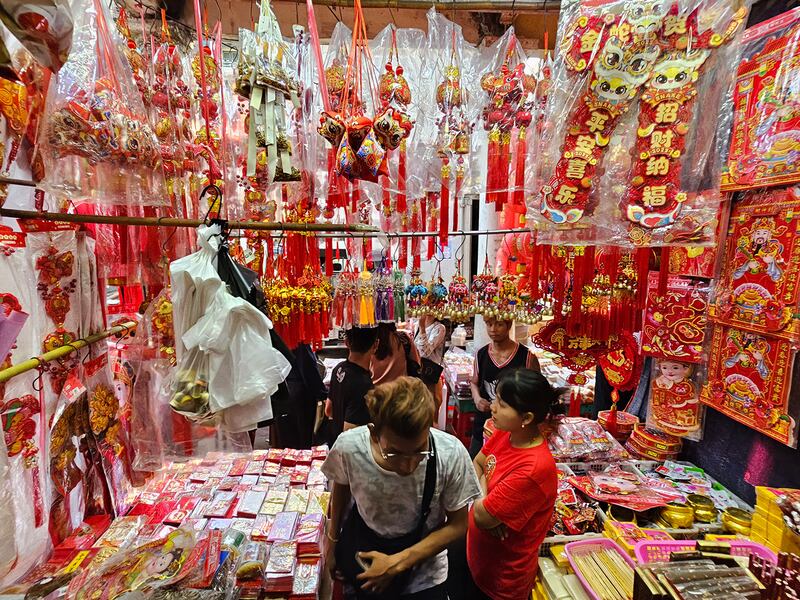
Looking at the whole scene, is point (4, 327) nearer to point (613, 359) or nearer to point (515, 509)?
point (515, 509)

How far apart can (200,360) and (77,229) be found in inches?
35.5

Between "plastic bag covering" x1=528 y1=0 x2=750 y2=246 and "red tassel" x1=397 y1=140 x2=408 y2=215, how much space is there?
2.30ft

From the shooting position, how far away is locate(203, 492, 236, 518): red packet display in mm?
1756

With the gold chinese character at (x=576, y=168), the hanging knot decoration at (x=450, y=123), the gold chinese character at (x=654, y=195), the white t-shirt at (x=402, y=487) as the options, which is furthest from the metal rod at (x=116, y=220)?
the gold chinese character at (x=654, y=195)

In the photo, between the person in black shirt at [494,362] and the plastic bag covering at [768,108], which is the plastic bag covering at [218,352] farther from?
the plastic bag covering at [768,108]

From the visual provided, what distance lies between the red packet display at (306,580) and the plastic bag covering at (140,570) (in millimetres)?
390

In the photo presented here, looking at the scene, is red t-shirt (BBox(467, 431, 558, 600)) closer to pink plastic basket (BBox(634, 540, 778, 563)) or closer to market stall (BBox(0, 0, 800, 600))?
market stall (BBox(0, 0, 800, 600))

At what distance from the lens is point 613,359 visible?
2.56 metres

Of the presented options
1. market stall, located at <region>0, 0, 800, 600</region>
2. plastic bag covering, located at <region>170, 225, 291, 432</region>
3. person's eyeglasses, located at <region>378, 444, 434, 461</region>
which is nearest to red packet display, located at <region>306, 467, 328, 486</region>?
market stall, located at <region>0, 0, 800, 600</region>

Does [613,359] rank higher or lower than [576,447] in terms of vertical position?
higher

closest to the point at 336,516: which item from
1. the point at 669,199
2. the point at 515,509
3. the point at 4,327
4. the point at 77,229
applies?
the point at 515,509

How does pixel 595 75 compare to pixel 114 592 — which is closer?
pixel 114 592

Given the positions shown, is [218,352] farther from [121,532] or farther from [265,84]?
[121,532]

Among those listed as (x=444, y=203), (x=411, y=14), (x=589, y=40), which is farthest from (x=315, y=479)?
(x=411, y=14)
